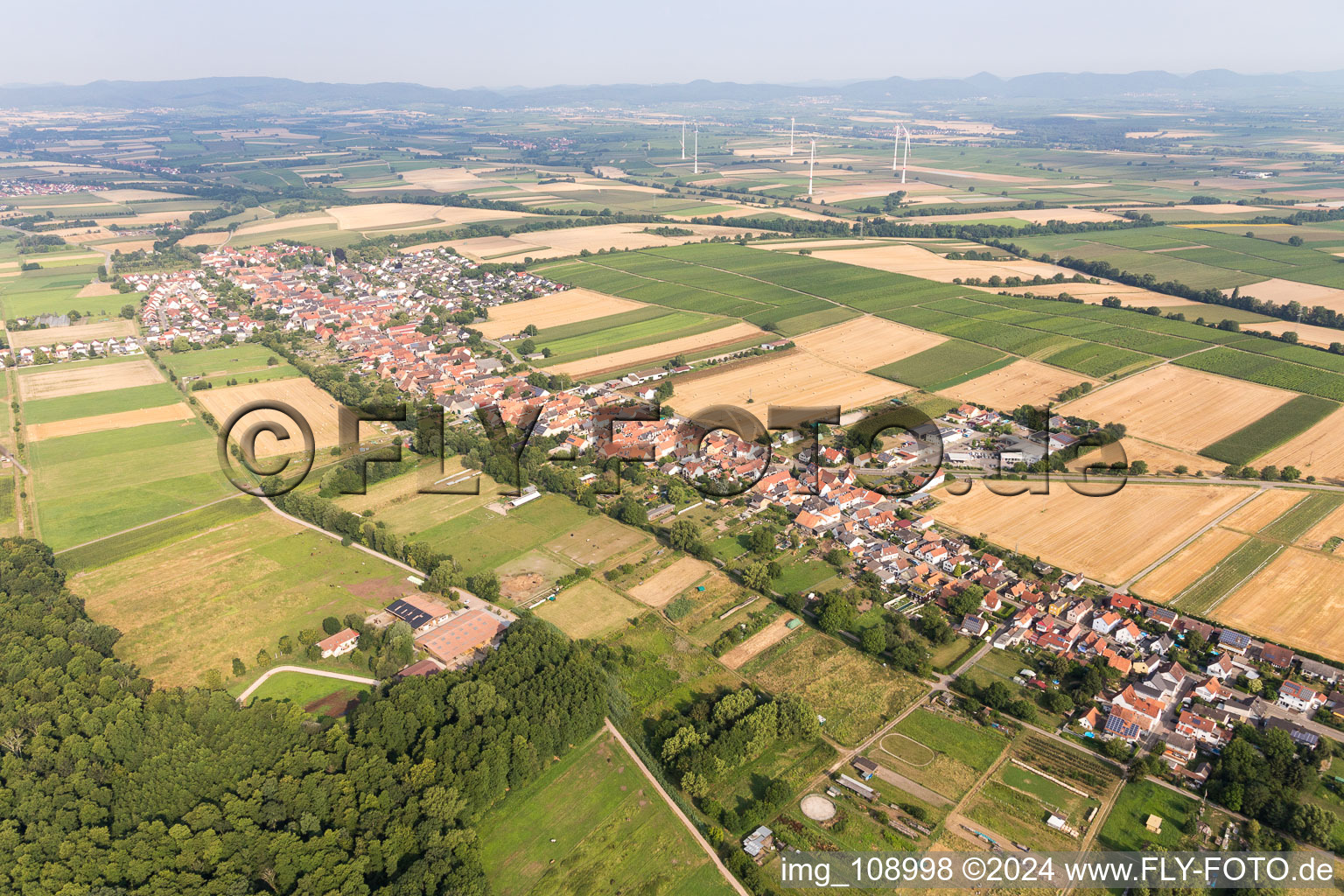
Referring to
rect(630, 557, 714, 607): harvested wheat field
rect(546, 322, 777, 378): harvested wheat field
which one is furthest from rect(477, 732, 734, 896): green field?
rect(546, 322, 777, 378): harvested wheat field

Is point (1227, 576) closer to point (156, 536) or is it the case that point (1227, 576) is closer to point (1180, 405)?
point (1180, 405)

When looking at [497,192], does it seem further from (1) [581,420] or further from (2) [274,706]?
(2) [274,706]

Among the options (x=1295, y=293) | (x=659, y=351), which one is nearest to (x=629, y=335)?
(x=659, y=351)

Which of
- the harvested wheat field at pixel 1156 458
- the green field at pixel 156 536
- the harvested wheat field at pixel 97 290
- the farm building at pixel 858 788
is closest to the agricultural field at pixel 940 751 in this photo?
the farm building at pixel 858 788

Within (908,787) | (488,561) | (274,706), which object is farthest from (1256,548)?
(274,706)

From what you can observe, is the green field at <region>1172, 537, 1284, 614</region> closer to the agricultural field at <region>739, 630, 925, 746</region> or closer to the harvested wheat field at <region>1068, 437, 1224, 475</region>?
the harvested wheat field at <region>1068, 437, 1224, 475</region>

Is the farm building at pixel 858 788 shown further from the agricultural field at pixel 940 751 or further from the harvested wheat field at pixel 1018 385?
the harvested wheat field at pixel 1018 385
